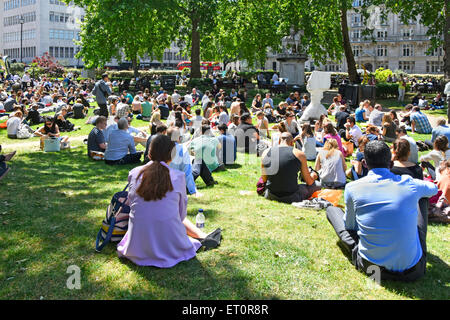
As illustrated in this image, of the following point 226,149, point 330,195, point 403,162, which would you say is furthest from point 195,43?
point 403,162

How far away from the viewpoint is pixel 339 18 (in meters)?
32.1

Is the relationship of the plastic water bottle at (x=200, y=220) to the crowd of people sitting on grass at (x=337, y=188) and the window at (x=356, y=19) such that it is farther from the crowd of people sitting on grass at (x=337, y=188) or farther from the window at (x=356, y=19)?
the window at (x=356, y=19)

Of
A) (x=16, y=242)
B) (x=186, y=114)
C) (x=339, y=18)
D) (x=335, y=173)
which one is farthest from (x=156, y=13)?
(x=16, y=242)

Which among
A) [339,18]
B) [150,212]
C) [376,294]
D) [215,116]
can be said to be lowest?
[376,294]

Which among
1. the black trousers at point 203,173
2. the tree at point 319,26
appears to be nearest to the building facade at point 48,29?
the tree at point 319,26

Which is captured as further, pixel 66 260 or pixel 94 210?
pixel 94 210

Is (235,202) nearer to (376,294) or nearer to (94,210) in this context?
(94,210)

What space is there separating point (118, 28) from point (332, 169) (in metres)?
21.9

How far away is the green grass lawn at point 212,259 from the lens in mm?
4613

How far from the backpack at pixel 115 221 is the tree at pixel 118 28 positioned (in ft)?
66.4

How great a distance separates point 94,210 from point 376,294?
447cm

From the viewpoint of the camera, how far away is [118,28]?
2722 centimetres

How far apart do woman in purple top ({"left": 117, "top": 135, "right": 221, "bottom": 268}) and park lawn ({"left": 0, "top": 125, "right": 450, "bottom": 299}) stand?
0.53ft

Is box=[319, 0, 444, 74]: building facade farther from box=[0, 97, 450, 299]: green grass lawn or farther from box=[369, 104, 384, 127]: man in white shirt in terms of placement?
box=[0, 97, 450, 299]: green grass lawn
